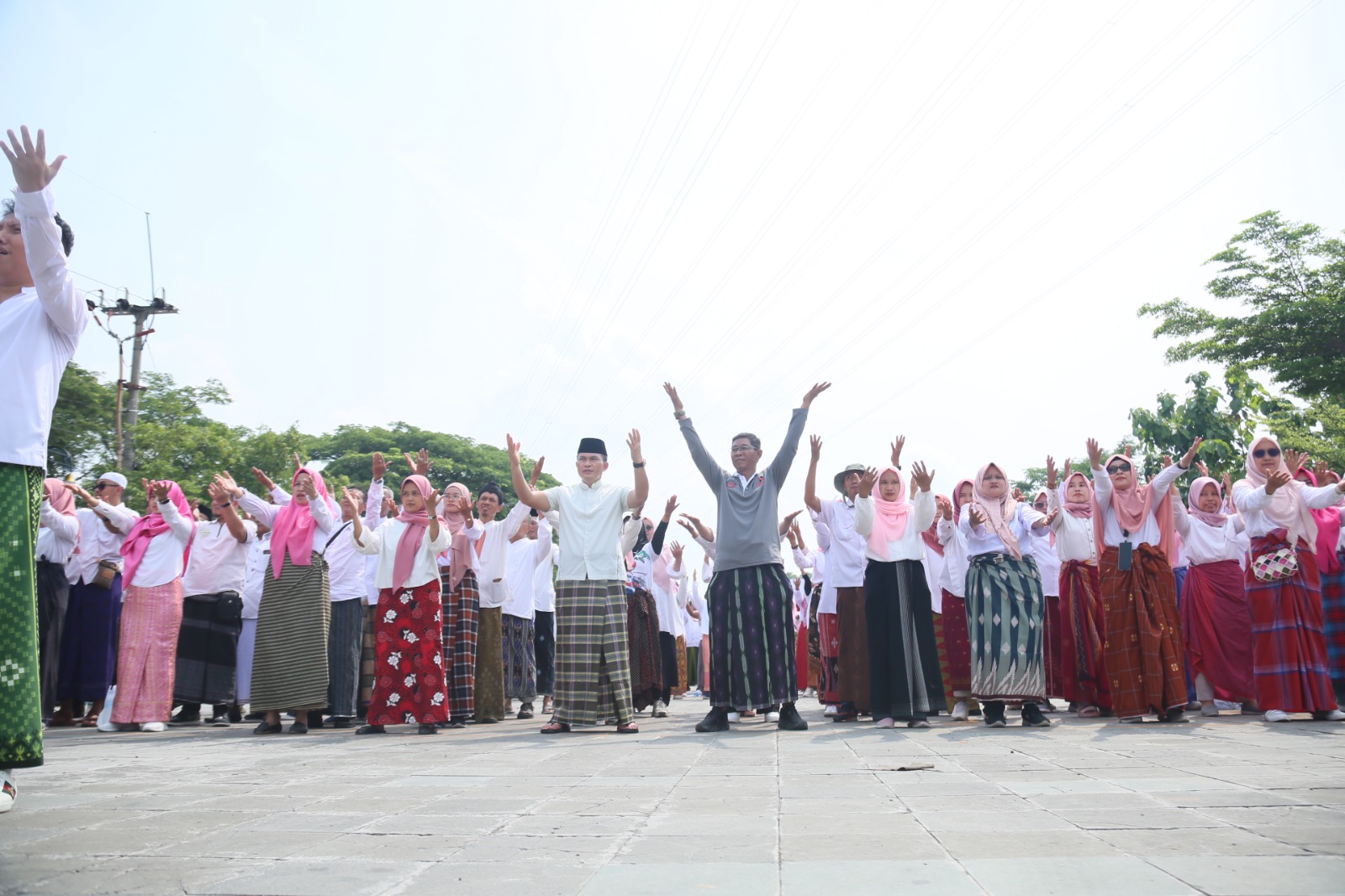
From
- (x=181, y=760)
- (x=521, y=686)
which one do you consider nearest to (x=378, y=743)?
(x=181, y=760)

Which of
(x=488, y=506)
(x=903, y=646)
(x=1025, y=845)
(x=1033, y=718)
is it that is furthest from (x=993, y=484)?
(x=1025, y=845)

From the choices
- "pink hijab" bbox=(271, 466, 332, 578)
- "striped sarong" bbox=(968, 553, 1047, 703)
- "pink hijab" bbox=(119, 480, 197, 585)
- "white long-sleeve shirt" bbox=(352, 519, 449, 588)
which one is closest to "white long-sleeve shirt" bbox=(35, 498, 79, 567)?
"pink hijab" bbox=(119, 480, 197, 585)

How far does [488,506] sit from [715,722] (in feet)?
11.9

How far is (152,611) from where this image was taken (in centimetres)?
896

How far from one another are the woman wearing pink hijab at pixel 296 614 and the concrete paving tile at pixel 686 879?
6.11m

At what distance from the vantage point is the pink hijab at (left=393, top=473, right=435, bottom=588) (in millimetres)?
7984

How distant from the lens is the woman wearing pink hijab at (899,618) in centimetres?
762

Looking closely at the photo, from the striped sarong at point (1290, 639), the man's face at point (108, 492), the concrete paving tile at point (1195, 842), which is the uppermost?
the man's face at point (108, 492)

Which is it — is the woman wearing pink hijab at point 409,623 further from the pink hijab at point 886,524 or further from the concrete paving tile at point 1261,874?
the concrete paving tile at point 1261,874

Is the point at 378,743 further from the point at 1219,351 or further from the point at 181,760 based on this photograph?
the point at 1219,351

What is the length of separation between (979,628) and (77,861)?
620 centimetres

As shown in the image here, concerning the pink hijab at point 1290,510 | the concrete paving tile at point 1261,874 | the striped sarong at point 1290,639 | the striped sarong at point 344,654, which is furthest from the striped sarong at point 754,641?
the concrete paving tile at point 1261,874

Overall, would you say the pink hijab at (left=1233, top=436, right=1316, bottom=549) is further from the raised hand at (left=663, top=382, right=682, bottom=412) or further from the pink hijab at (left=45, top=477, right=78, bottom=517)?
the pink hijab at (left=45, top=477, right=78, bottom=517)

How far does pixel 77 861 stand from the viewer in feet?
9.11
